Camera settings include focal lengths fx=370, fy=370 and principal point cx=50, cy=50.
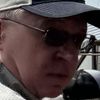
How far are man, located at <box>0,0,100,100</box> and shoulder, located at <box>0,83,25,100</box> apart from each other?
0.42 ft

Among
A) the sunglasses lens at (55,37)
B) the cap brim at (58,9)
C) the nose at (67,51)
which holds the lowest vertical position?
Result: the nose at (67,51)

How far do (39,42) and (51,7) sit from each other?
0.46ft

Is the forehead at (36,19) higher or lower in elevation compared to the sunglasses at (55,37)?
higher

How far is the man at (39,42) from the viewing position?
134 cm

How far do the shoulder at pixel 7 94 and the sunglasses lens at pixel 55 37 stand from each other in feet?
1.02

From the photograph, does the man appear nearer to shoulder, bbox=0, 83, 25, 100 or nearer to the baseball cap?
the baseball cap

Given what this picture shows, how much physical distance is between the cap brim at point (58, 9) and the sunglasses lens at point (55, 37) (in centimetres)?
9

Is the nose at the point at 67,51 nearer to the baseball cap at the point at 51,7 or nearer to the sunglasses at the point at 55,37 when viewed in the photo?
the sunglasses at the point at 55,37

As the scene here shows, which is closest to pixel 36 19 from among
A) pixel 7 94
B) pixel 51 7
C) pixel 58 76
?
pixel 51 7

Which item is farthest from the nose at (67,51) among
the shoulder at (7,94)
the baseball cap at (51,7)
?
the shoulder at (7,94)

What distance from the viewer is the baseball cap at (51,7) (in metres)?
1.33

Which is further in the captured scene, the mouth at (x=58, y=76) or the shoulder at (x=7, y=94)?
the mouth at (x=58, y=76)

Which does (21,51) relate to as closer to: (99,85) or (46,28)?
(46,28)

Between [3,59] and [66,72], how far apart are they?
250 mm
